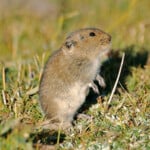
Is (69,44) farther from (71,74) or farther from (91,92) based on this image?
(91,92)

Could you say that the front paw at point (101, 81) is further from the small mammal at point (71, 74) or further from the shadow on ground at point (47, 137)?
the shadow on ground at point (47, 137)

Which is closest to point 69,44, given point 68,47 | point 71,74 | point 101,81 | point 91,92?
point 68,47

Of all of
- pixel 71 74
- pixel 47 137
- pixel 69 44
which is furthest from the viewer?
pixel 69 44

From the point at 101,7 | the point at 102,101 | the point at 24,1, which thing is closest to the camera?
the point at 102,101

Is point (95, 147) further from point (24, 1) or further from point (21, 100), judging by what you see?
point (24, 1)

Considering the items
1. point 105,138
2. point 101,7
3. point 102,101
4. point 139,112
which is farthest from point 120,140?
point 101,7

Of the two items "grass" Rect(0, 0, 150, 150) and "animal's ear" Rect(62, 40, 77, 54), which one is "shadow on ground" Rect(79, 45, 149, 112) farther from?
"animal's ear" Rect(62, 40, 77, 54)
